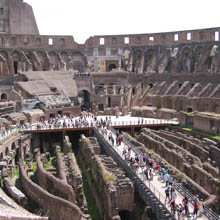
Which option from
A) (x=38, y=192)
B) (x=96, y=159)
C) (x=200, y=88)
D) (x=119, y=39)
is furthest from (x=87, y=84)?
(x=38, y=192)

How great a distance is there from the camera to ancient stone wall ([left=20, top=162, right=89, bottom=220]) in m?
17.6

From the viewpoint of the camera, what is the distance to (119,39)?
63.5m

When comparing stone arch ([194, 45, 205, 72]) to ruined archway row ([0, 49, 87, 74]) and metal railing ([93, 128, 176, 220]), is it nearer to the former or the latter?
ruined archway row ([0, 49, 87, 74])

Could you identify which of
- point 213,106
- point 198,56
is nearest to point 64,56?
point 198,56

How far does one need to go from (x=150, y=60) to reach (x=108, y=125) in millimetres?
25169

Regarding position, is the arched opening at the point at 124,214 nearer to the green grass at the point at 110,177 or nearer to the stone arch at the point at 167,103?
the green grass at the point at 110,177

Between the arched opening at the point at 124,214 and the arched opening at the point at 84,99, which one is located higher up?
the arched opening at the point at 84,99

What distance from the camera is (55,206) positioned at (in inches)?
744

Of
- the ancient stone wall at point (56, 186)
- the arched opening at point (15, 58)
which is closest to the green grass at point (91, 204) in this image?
the ancient stone wall at point (56, 186)

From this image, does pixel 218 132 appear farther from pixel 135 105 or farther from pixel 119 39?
pixel 119 39

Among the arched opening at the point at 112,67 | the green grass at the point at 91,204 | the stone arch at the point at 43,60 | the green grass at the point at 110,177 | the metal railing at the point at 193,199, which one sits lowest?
the green grass at the point at 91,204

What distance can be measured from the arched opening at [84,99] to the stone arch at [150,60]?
11.2 m

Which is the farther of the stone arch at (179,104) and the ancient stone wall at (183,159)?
the stone arch at (179,104)

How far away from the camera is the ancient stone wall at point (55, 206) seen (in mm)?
17578
